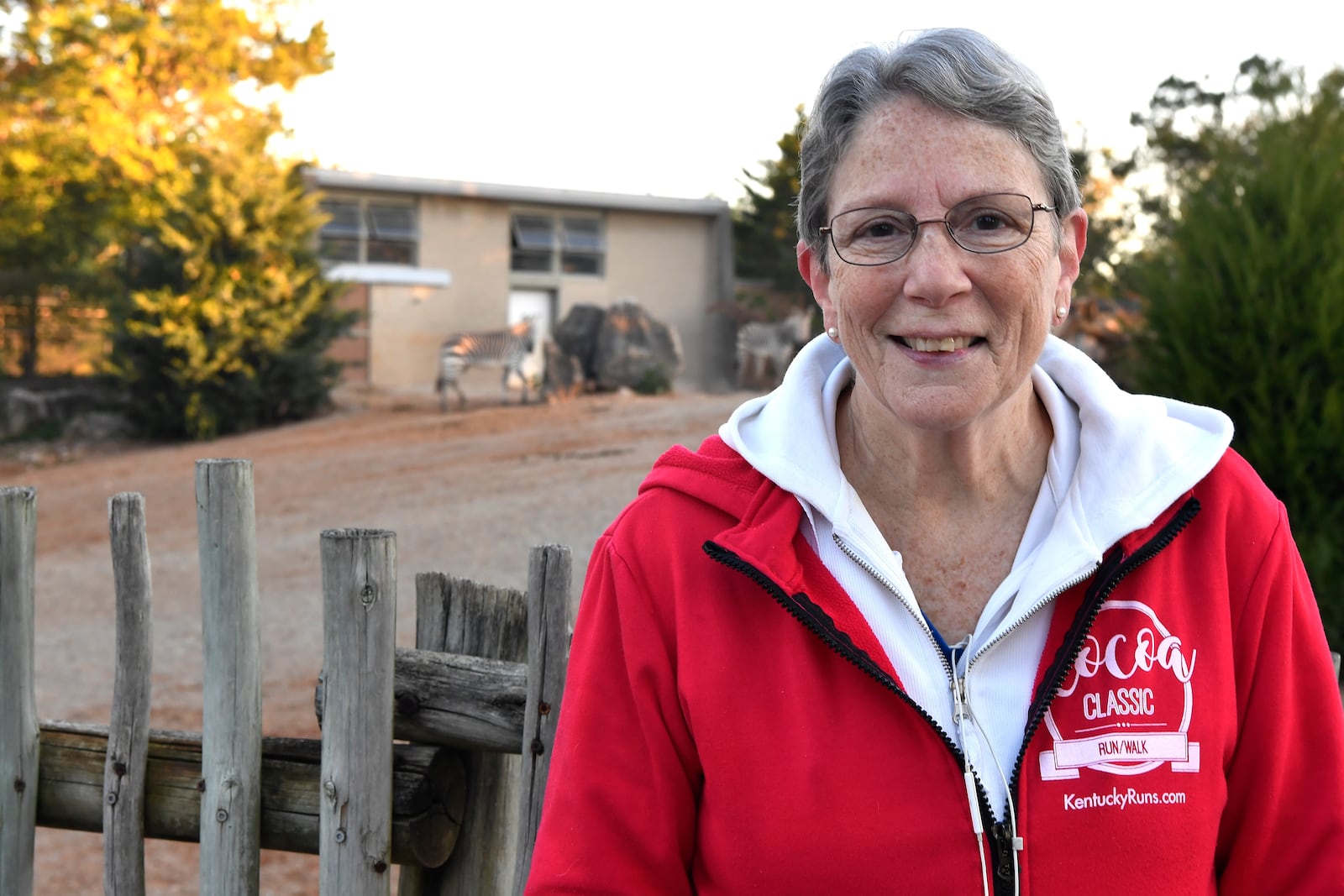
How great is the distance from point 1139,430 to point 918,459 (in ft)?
1.17

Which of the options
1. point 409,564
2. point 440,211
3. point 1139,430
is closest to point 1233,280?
point 1139,430

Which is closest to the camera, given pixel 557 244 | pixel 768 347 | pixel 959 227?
pixel 959 227

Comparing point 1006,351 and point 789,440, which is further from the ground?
point 1006,351

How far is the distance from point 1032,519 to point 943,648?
0.94ft

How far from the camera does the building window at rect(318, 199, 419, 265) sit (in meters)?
24.8

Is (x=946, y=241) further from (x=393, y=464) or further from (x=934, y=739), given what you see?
(x=393, y=464)

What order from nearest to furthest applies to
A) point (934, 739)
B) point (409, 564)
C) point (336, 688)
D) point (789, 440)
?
point (934, 739)
point (789, 440)
point (336, 688)
point (409, 564)

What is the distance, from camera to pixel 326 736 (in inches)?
99.3

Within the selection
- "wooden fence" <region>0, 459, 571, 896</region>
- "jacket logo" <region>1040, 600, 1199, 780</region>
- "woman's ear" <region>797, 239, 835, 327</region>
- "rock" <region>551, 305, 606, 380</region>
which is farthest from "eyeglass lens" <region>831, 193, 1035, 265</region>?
"rock" <region>551, 305, 606, 380</region>

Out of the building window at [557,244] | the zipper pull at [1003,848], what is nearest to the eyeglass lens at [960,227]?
the zipper pull at [1003,848]

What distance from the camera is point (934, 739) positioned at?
1.75 metres

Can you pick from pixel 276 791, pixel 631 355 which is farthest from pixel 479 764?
pixel 631 355

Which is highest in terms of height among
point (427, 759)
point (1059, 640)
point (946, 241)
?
point (946, 241)

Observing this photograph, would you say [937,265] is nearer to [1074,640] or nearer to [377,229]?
[1074,640]
